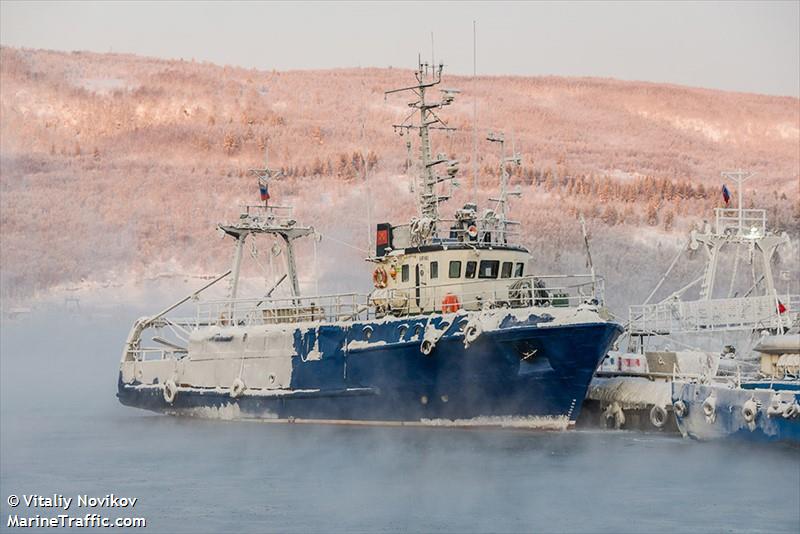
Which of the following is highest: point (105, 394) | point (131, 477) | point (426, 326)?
point (426, 326)

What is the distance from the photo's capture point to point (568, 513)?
28.0 meters

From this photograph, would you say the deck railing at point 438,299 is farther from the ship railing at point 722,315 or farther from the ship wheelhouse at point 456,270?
the ship railing at point 722,315

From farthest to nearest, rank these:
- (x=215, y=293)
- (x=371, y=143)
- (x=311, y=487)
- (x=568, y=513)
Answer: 1. (x=371, y=143)
2. (x=215, y=293)
3. (x=311, y=487)
4. (x=568, y=513)

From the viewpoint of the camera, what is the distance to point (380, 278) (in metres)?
42.7

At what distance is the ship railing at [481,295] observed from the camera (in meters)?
38.7

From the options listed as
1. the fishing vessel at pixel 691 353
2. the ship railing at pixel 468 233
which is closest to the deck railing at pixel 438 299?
the ship railing at pixel 468 233

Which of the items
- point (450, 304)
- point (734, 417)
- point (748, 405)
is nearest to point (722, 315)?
point (450, 304)

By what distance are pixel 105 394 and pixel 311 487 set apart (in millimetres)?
33857

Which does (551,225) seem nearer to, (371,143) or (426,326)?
(371,143)

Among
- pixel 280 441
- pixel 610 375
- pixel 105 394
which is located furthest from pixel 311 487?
pixel 105 394

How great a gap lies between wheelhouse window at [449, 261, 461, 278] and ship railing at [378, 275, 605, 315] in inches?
12.8

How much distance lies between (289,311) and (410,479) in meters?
14.5

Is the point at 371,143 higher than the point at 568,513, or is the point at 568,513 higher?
the point at 371,143

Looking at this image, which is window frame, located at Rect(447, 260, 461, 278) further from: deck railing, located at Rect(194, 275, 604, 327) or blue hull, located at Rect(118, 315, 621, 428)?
blue hull, located at Rect(118, 315, 621, 428)
